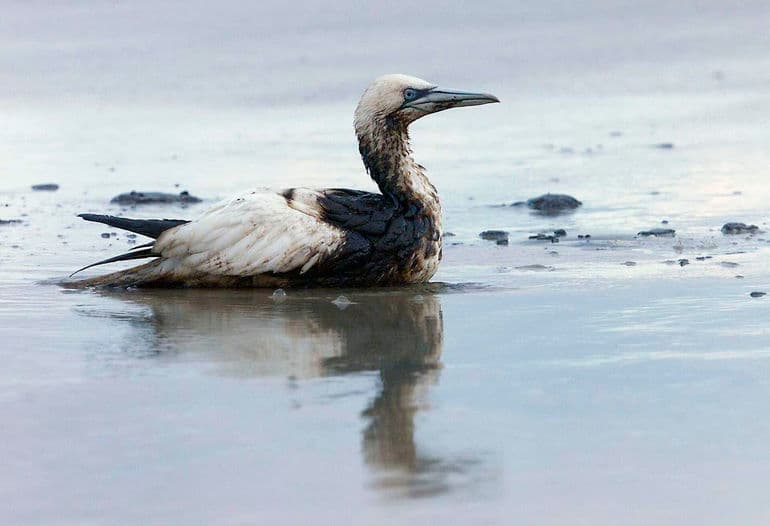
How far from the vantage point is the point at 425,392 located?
5617 mm

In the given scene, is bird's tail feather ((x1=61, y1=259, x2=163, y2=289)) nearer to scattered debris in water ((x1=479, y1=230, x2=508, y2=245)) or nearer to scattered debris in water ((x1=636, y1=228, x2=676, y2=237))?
scattered debris in water ((x1=479, y1=230, x2=508, y2=245))

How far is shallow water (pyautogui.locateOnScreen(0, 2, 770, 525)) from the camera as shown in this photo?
15.1ft

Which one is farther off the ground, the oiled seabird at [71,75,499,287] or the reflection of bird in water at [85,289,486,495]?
the oiled seabird at [71,75,499,287]

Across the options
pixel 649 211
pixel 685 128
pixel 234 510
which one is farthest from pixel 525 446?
pixel 685 128

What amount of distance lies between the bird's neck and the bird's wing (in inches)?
23.8

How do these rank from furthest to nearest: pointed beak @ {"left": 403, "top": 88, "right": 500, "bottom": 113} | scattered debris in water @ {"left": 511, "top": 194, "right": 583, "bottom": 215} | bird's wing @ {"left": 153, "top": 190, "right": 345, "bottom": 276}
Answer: scattered debris in water @ {"left": 511, "top": 194, "right": 583, "bottom": 215} → pointed beak @ {"left": 403, "top": 88, "right": 500, "bottom": 113} → bird's wing @ {"left": 153, "top": 190, "right": 345, "bottom": 276}

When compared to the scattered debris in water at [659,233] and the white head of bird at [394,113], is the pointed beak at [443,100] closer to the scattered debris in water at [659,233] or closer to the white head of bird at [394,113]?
the white head of bird at [394,113]

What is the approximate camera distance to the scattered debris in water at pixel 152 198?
11.4m

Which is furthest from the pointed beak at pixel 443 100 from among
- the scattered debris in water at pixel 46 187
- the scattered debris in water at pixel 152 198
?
the scattered debris in water at pixel 46 187

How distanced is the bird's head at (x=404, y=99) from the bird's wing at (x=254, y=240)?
836mm

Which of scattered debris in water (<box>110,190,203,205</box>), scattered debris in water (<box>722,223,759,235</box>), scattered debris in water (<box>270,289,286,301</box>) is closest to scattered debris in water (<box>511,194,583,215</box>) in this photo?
scattered debris in water (<box>722,223,759,235</box>)

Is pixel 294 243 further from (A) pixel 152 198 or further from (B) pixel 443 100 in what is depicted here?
(A) pixel 152 198

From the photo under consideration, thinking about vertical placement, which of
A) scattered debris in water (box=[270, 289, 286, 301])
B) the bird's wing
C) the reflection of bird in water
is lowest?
the reflection of bird in water

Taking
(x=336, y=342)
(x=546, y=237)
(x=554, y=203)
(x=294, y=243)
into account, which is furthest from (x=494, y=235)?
(x=336, y=342)
